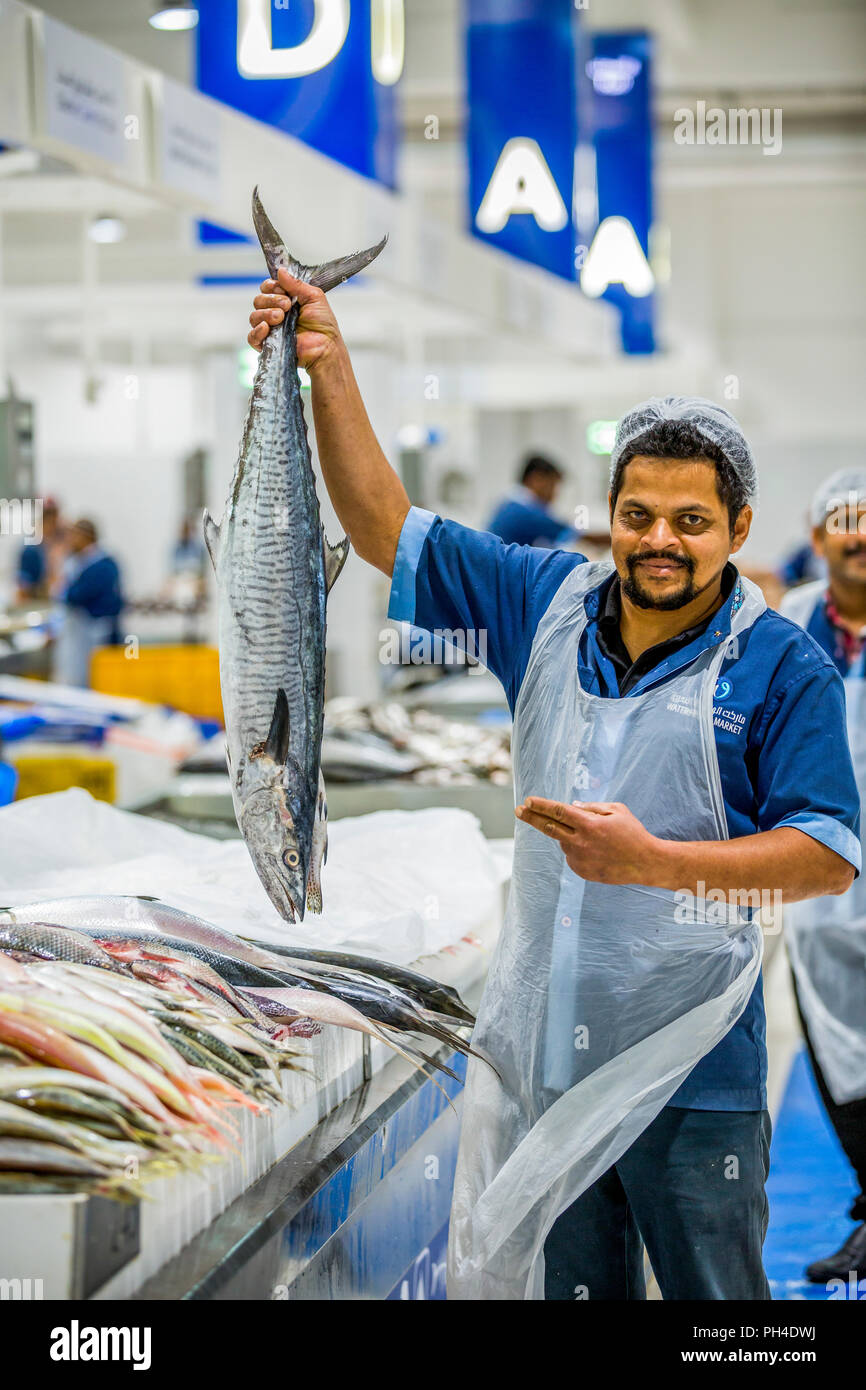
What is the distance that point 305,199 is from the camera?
481 centimetres

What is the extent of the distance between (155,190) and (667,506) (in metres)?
2.54

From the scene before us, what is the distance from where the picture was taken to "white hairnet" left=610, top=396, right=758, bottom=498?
200 centimetres

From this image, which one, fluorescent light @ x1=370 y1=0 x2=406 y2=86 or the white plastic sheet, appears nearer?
the white plastic sheet


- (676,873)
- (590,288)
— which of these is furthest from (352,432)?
(590,288)

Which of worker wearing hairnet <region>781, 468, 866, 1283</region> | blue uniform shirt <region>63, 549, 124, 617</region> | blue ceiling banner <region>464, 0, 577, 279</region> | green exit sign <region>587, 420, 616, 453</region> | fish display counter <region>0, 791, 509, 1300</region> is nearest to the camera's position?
fish display counter <region>0, 791, 509, 1300</region>

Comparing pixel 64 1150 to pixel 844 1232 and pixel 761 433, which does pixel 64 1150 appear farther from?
pixel 761 433

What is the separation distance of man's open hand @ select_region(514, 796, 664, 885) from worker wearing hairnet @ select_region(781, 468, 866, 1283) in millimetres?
2126

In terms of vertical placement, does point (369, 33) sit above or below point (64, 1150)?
above

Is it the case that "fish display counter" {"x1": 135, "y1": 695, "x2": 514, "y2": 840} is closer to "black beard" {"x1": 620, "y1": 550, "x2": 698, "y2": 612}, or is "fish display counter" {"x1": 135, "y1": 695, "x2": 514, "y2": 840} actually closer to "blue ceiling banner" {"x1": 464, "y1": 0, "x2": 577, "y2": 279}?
"black beard" {"x1": 620, "y1": 550, "x2": 698, "y2": 612}

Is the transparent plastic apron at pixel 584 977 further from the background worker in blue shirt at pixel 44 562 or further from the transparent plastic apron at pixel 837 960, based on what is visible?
the background worker in blue shirt at pixel 44 562

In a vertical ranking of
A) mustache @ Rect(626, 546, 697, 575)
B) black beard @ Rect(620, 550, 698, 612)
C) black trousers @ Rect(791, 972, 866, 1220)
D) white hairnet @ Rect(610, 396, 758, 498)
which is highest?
white hairnet @ Rect(610, 396, 758, 498)

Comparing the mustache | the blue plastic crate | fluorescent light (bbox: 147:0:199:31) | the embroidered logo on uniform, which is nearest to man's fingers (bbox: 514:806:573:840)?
the embroidered logo on uniform

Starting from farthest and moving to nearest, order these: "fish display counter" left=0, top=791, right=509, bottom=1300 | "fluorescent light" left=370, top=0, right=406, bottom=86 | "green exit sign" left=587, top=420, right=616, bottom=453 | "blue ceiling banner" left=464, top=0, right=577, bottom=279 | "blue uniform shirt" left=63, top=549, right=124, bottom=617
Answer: "green exit sign" left=587, top=420, right=616, bottom=453, "blue uniform shirt" left=63, top=549, right=124, bottom=617, "blue ceiling banner" left=464, top=0, right=577, bottom=279, "fluorescent light" left=370, top=0, right=406, bottom=86, "fish display counter" left=0, top=791, right=509, bottom=1300

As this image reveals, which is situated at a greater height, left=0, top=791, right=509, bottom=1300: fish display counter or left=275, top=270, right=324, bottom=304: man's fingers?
left=275, top=270, right=324, bottom=304: man's fingers
